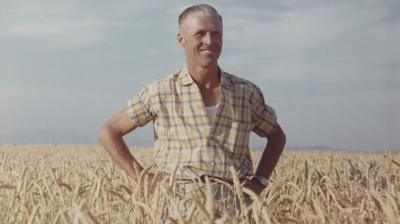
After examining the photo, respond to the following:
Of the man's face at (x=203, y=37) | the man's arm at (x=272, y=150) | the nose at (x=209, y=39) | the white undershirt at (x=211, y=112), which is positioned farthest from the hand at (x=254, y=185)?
the nose at (x=209, y=39)

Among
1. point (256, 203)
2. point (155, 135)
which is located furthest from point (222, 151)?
point (256, 203)

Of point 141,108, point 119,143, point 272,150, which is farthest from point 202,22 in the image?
point 272,150

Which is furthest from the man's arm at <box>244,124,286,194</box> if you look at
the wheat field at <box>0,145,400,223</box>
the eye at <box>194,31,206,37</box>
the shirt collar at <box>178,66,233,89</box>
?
the eye at <box>194,31,206,37</box>

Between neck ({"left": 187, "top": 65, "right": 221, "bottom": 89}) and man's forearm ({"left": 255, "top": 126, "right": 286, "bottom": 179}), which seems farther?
man's forearm ({"left": 255, "top": 126, "right": 286, "bottom": 179})

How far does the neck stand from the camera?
3283mm

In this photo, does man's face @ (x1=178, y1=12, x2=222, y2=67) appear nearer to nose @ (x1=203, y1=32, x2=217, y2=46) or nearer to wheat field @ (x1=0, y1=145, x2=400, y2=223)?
nose @ (x1=203, y1=32, x2=217, y2=46)

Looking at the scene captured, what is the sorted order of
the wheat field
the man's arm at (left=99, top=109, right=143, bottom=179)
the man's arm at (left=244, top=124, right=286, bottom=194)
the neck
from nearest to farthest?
1. the wheat field
2. the neck
3. the man's arm at (left=99, top=109, right=143, bottom=179)
4. the man's arm at (left=244, top=124, right=286, bottom=194)

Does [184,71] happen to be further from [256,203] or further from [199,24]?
[256,203]

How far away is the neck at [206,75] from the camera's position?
10.8ft

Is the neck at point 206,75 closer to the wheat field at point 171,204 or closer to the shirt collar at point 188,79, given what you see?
the shirt collar at point 188,79

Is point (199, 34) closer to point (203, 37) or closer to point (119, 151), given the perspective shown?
point (203, 37)

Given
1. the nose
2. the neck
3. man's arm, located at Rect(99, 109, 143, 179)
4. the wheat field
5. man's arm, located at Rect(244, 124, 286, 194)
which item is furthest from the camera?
man's arm, located at Rect(244, 124, 286, 194)

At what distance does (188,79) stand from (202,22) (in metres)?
0.29

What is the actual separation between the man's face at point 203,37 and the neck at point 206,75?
0.16 feet
